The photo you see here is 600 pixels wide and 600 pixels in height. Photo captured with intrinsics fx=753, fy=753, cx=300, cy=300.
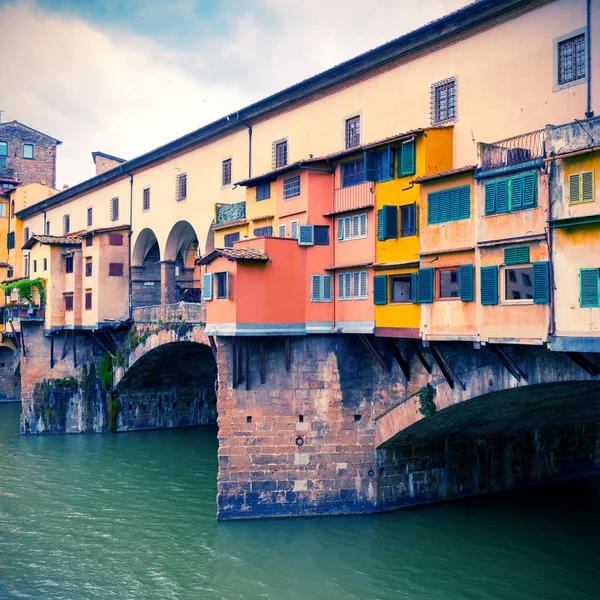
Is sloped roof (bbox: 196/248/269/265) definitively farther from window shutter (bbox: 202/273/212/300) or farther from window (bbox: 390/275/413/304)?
window (bbox: 390/275/413/304)

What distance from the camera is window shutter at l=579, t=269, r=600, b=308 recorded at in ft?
48.4

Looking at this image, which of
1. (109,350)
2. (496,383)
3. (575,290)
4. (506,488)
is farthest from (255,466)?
(109,350)

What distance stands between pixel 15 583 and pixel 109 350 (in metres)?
21.9

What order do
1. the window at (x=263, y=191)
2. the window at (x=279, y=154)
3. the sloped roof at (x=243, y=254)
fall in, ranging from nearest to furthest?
1. the sloped roof at (x=243, y=254)
2. the window at (x=263, y=191)
3. the window at (x=279, y=154)

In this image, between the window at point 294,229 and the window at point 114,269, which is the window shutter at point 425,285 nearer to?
the window at point 294,229

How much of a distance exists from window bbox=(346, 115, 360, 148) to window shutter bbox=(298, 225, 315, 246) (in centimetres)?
319

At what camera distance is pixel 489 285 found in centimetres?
1702

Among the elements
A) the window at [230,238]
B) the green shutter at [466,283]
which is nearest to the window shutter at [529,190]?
the green shutter at [466,283]

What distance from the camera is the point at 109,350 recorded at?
40.0 metres

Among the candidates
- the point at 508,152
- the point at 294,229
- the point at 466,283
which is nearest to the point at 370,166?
the point at 294,229

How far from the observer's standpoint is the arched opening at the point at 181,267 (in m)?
34.6

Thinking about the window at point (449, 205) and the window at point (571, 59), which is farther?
the window at point (449, 205)

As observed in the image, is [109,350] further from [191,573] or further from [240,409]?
[191,573]

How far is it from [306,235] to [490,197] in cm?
692
